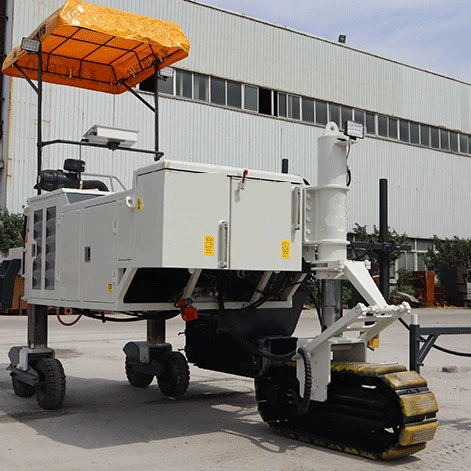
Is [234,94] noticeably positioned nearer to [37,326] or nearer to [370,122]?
[370,122]

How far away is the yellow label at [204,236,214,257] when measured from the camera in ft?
20.2

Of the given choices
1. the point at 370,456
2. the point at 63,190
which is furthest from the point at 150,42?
the point at 370,456

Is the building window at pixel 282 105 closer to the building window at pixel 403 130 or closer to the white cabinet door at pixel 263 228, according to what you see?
the building window at pixel 403 130

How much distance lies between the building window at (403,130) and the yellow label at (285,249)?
3093 centimetres

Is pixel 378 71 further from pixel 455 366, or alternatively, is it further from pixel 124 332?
pixel 455 366

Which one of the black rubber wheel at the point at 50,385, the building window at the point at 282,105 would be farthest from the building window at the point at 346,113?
the black rubber wheel at the point at 50,385

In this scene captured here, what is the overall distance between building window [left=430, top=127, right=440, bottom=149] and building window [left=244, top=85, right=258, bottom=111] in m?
11.6

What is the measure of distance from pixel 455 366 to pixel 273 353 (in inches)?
201

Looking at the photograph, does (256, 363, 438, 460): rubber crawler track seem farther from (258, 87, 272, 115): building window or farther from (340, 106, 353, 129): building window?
(340, 106, 353, 129): building window

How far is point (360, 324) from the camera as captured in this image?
6.73m

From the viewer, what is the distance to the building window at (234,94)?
29938 millimetres

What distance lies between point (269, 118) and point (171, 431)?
2501cm

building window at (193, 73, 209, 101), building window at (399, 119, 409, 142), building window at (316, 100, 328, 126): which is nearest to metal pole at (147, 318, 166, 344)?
building window at (193, 73, 209, 101)

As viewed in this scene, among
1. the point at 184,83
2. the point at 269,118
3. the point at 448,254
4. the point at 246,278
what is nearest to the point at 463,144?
the point at 448,254
